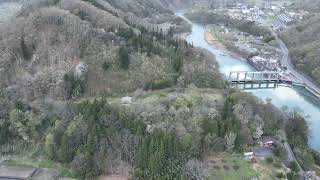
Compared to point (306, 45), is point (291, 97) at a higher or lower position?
lower

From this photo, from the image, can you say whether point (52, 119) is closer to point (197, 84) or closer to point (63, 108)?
point (63, 108)

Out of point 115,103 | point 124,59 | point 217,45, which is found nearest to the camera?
point 115,103

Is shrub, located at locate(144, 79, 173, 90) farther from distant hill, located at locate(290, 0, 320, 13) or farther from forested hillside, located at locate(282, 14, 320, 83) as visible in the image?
distant hill, located at locate(290, 0, 320, 13)

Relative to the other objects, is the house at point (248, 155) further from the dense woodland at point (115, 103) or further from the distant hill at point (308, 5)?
the distant hill at point (308, 5)

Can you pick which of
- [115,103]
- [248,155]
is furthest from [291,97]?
[115,103]

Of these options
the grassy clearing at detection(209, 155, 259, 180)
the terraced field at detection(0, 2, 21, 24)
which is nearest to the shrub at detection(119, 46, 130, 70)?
the grassy clearing at detection(209, 155, 259, 180)

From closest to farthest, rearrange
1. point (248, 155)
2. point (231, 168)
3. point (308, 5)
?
1. point (231, 168)
2. point (248, 155)
3. point (308, 5)

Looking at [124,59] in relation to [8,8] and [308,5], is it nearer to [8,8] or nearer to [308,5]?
[8,8]
